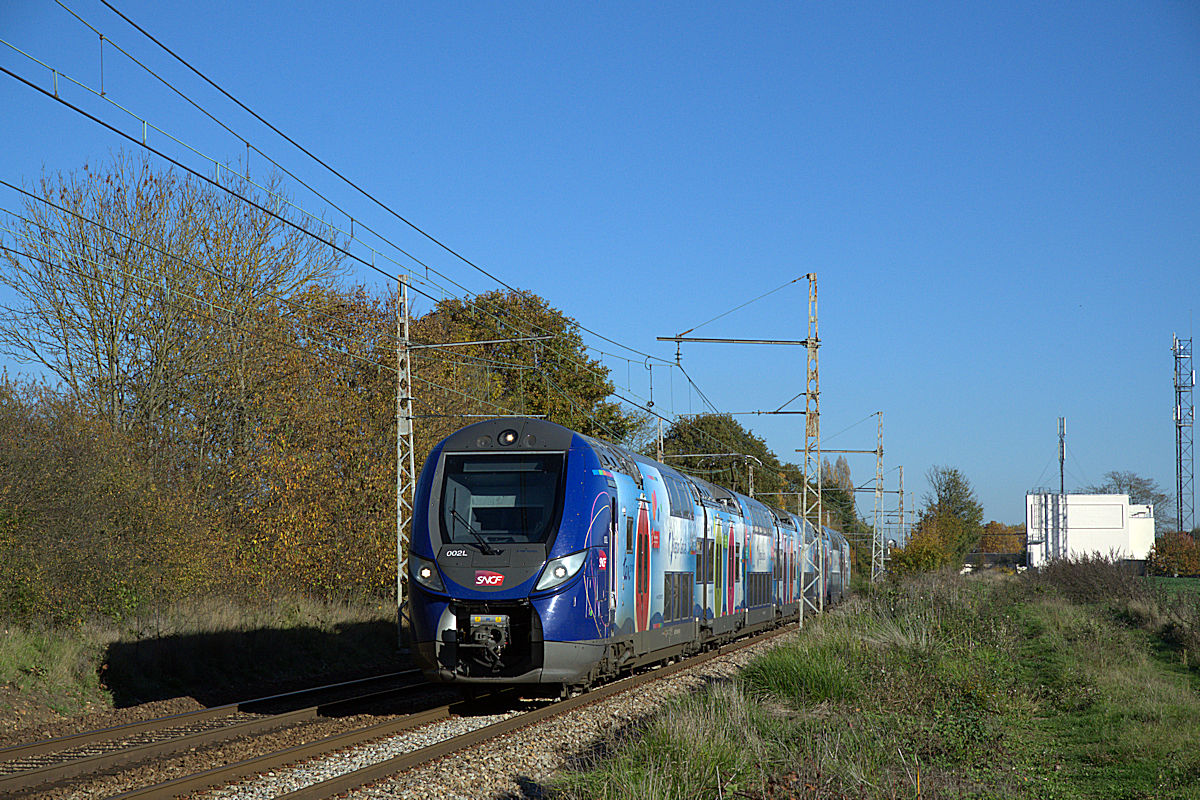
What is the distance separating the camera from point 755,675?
15.4 meters

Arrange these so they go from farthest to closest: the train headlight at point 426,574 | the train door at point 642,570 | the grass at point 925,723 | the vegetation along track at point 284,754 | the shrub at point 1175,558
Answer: the shrub at point 1175,558 < the train door at point 642,570 < the train headlight at point 426,574 < the vegetation along track at point 284,754 < the grass at point 925,723

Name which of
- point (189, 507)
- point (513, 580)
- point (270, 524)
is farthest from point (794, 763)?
point (270, 524)

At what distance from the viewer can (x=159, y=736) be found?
1274 cm

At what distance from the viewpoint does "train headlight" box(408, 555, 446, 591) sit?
44.4 feet

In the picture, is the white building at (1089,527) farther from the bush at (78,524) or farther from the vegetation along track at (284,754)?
the vegetation along track at (284,754)

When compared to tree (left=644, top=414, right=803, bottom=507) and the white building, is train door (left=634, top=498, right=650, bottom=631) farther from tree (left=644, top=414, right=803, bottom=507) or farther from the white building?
the white building

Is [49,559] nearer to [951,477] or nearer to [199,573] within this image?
[199,573]

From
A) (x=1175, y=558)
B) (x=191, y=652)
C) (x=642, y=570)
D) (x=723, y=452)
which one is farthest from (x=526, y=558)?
(x=1175, y=558)

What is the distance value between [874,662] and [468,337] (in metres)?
37.6

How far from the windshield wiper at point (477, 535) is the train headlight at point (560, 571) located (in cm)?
66

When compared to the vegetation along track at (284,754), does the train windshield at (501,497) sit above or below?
above

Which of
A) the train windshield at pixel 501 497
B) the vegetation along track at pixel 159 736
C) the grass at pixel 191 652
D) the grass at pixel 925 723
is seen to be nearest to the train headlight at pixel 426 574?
the train windshield at pixel 501 497

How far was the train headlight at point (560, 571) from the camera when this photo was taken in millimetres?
13383

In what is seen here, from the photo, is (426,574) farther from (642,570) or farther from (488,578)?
(642,570)
